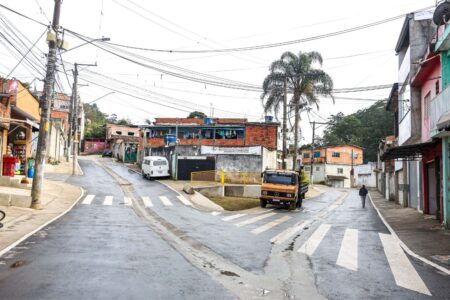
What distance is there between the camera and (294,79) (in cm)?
4200

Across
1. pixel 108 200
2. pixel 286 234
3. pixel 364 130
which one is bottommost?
pixel 286 234

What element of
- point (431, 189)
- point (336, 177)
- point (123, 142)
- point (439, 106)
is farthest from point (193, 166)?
point (336, 177)

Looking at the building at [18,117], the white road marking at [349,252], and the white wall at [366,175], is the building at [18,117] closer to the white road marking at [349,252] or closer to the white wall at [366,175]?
the white road marking at [349,252]

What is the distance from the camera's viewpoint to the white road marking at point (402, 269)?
7773 mm

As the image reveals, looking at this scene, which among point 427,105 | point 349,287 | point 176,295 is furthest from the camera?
point 427,105

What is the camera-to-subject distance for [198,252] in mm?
10344

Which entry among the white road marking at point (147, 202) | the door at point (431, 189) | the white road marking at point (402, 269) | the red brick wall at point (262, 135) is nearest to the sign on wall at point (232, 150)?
the red brick wall at point (262, 135)

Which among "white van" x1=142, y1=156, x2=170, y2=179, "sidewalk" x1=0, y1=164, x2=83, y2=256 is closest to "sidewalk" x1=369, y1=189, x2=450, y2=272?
"sidewalk" x1=0, y1=164, x2=83, y2=256

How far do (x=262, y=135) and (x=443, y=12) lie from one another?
3837cm

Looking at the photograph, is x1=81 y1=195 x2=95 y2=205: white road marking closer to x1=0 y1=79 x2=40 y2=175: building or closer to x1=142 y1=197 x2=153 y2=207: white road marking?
x1=142 y1=197 x2=153 y2=207: white road marking

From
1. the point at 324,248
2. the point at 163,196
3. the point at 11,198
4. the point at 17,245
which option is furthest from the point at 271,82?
the point at 17,245

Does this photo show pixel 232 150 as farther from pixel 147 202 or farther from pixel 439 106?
pixel 439 106

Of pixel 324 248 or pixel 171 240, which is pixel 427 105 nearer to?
pixel 324 248

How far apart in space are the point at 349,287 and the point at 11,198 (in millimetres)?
16145
